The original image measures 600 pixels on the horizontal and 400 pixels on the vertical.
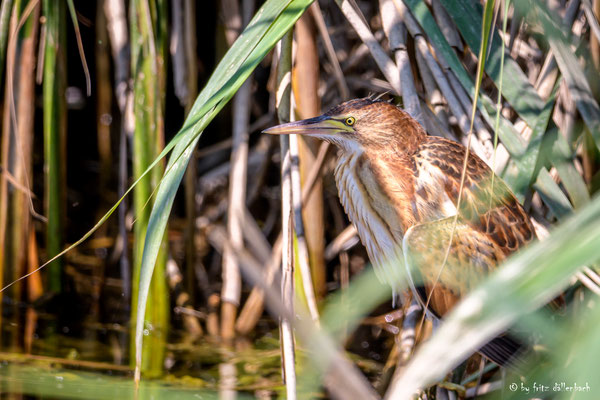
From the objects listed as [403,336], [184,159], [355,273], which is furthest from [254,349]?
[184,159]

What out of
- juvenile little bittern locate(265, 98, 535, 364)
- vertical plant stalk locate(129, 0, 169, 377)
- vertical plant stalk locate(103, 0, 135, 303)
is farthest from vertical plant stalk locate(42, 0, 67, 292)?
juvenile little bittern locate(265, 98, 535, 364)

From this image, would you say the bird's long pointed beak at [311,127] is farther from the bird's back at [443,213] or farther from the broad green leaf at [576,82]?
the broad green leaf at [576,82]

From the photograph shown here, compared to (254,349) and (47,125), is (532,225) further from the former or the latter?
(47,125)

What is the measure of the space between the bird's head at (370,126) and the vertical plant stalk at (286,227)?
98 millimetres

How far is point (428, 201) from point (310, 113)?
2.09 ft

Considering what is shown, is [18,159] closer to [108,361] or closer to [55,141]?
[55,141]

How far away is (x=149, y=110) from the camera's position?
2016 millimetres

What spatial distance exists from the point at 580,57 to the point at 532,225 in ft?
1.50

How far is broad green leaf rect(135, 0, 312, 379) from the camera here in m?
1.03

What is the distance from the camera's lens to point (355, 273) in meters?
2.70

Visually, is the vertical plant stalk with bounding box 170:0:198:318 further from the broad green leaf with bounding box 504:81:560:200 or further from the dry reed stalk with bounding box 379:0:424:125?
the broad green leaf with bounding box 504:81:560:200

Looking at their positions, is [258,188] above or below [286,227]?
above

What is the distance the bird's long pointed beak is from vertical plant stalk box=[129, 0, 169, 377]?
0.57 m

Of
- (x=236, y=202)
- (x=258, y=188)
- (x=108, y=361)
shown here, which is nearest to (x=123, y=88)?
(x=236, y=202)
